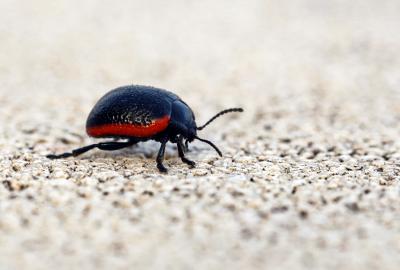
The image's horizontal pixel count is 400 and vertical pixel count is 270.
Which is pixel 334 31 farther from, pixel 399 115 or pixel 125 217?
pixel 125 217

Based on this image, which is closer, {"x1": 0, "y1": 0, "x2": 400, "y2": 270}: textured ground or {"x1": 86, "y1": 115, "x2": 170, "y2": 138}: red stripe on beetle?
{"x1": 0, "y1": 0, "x2": 400, "y2": 270}: textured ground

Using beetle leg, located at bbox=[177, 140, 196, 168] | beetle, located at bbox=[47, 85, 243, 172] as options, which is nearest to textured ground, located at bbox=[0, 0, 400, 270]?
beetle leg, located at bbox=[177, 140, 196, 168]

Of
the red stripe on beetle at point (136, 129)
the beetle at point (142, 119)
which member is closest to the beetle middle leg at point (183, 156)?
the beetle at point (142, 119)

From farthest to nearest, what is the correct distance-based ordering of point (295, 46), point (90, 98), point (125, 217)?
point (295, 46), point (90, 98), point (125, 217)

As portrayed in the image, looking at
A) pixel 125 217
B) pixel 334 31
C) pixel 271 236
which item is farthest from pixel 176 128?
pixel 334 31

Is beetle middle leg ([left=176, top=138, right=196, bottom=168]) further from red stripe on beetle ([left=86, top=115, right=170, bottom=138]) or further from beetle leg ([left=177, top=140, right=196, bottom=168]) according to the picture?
red stripe on beetle ([left=86, top=115, right=170, bottom=138])

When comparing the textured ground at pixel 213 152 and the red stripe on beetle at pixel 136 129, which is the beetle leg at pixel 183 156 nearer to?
the textured ground at pixel 213 152
